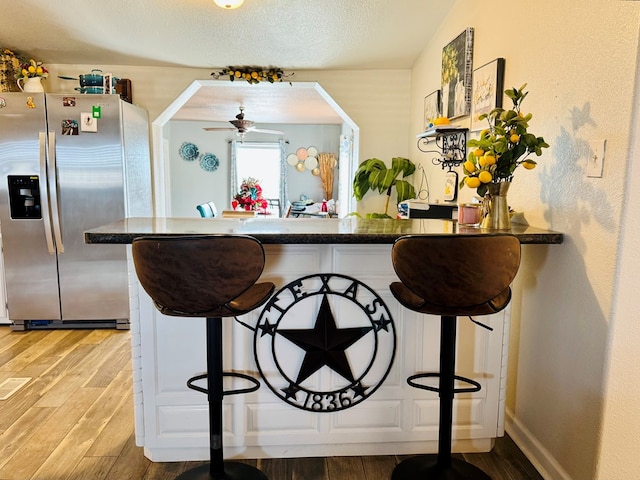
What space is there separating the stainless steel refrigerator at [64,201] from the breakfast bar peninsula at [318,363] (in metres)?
1.78

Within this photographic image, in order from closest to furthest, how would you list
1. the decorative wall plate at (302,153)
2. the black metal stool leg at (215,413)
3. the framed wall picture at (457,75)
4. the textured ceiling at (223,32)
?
the black metal stool leg at (215,413) → the framed wall picture at (457,75) → the textured ceiling at (223,32) → the decorative wall plate at (302,153)

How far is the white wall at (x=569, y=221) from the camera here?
148 cm

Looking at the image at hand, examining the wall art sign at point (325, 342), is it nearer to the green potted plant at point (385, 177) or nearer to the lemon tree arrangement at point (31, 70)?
the green potted plant at point (385, 177)

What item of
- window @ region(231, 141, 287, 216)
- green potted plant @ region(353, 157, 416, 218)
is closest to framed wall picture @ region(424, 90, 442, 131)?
green potted plant @ region(353, 157, 416, 218)

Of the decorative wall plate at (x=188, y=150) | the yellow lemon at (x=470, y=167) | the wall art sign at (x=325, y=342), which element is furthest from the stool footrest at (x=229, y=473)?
the decorative wall plate at (x=188, y=150)

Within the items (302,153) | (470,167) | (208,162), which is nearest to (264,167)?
(302,153)

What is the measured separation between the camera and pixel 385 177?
3955 millimetres

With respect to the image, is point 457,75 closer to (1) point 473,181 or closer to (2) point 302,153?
(1) point 473,181

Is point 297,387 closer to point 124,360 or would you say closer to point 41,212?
point 124,360

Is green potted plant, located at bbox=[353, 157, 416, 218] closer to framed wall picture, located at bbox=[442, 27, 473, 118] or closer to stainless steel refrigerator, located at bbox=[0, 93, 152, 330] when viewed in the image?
framed wall picture, located at bbox=[442, 27, 473, 118]

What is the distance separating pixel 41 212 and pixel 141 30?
1.54 metres

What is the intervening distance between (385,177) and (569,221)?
2.31 metres

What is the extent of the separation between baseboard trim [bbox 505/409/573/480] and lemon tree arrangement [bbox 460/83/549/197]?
1067mm

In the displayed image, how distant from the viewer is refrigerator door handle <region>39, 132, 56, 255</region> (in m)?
3.37
